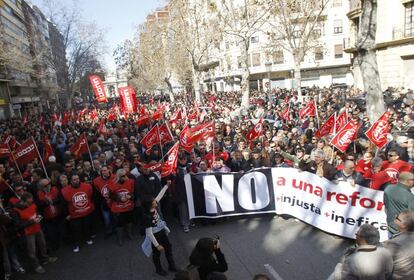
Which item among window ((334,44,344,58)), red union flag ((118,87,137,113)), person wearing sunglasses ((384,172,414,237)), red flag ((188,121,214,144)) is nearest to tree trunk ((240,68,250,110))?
red union flag ((118,87,137,113))

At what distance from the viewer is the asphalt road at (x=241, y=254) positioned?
217 inches

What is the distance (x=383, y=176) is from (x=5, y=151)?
9.04m

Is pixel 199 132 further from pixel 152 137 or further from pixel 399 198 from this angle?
pixel 399 198

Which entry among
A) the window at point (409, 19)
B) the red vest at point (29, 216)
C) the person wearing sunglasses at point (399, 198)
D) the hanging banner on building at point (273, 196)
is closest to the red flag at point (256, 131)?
the hanging banner on building at point (273, 196)

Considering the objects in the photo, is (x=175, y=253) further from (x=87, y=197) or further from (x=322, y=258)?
(x=322, y=258)

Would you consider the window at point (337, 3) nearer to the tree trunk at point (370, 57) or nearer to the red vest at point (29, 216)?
the tree trunk at point (370, 57)

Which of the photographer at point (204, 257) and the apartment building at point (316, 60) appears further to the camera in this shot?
the apartment building at point (316, 60)

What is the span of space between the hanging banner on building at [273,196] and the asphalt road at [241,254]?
27 centimetres

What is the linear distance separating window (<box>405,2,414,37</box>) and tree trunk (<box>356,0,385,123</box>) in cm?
1782

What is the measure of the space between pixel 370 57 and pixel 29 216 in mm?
10808

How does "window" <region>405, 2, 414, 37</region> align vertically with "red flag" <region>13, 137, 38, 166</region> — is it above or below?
above

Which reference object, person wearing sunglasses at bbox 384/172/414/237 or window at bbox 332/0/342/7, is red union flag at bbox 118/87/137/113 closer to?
person wearing sunglasses at bbox 384/172/414/237

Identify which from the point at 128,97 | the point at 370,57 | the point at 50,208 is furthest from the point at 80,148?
the point at 370,57

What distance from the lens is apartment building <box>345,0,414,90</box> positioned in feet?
85.7
